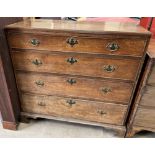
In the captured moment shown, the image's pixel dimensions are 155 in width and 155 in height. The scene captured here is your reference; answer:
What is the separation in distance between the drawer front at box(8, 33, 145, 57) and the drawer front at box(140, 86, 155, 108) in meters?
0.27

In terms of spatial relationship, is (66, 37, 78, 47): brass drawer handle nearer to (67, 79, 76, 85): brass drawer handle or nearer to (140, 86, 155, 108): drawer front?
(67, 79, 76, 85): brass drawer handle

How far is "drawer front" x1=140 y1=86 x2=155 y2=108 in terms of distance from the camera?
1.17m

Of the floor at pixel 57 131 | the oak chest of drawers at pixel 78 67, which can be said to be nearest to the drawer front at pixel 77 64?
the oak chest of drawers at pixel 78 67

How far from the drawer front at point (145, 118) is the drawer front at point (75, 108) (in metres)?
0.11

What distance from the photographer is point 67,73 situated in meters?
1.25

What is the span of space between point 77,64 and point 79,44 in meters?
0.15

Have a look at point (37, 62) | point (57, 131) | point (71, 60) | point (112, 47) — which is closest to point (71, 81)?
point (71, 60)

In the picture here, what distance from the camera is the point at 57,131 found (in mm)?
1542

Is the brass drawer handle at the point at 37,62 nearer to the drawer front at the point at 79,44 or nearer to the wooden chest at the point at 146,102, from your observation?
the drawer front at the point at 79,44

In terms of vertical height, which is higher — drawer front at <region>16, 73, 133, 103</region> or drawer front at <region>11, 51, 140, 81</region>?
drawer front at <region>11, 51, 140, 81</region>

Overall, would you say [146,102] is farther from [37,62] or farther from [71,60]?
[37,62]

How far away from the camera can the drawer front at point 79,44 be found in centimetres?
106

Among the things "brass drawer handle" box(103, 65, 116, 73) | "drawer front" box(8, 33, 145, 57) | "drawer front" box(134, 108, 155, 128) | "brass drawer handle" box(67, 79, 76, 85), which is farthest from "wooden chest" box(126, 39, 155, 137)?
"brass drawer handle" box(67, 79, 76, 85)
